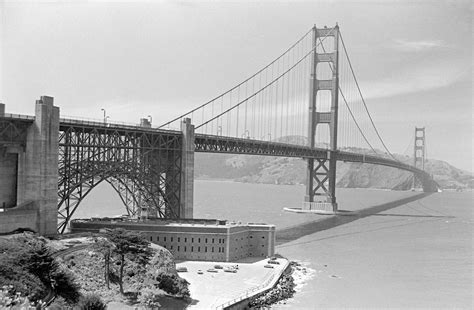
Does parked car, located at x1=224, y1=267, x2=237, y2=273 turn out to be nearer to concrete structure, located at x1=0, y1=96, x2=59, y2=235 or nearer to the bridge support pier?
concrete structure, located at x1=0, y1=96, x2=59, y2=235

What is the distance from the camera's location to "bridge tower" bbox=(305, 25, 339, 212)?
3435 inches

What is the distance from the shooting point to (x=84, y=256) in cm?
2764

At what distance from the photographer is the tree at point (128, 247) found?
27422mm

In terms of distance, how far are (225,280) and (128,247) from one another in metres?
7.30

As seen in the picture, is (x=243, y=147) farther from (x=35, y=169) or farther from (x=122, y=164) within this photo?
(x=35, y=169)

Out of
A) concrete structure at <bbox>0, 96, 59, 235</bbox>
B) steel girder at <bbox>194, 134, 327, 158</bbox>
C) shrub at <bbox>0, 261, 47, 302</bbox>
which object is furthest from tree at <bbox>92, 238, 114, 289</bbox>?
steel girder at <bbox>194, 134, 327, 158</bbox>

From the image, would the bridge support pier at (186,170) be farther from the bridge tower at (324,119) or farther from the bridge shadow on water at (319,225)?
the bridge tower at (324,119)

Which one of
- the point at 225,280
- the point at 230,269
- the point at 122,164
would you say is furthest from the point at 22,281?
the point at 122,164

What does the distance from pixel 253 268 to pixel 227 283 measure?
5371 millimetres

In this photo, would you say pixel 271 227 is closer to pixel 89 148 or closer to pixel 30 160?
pixel 89 148

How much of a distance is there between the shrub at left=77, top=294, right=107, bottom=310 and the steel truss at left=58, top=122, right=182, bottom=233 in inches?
534

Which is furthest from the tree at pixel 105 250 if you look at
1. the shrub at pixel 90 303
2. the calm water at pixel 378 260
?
the calm water at pixel 378 260

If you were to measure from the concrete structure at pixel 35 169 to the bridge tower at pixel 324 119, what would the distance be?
188 feet

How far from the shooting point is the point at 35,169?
32.8 meters
